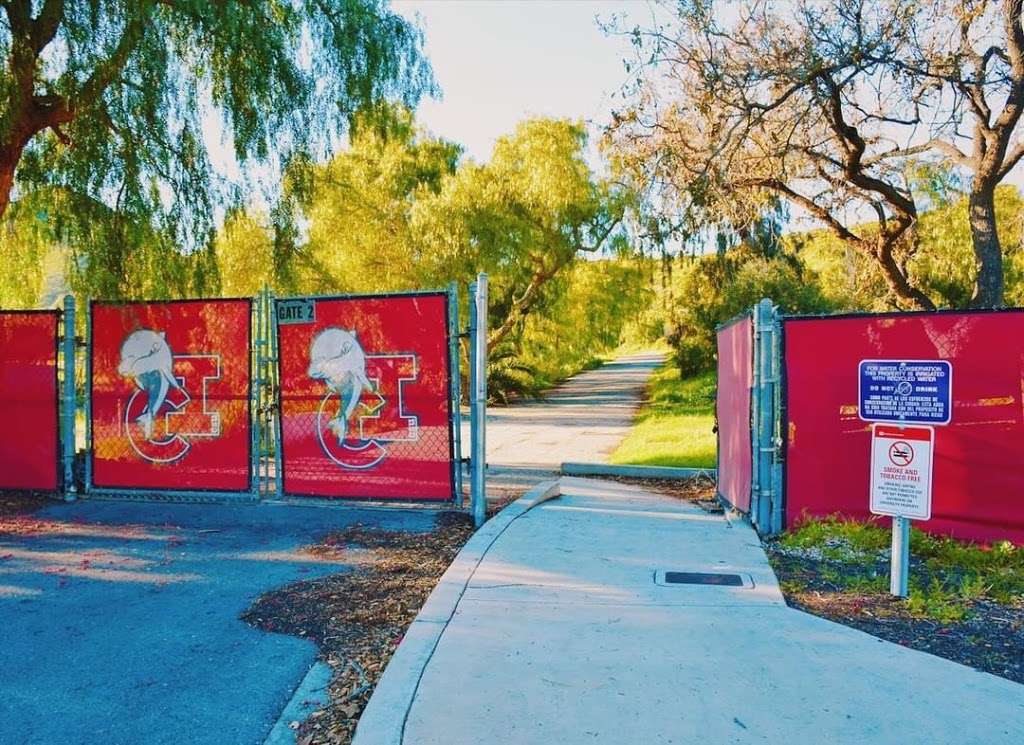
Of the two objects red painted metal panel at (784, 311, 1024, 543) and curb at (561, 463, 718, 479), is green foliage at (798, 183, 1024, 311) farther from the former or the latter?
red painted metal panel at (784, 311, 1024, 543)

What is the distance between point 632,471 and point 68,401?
7559 mm

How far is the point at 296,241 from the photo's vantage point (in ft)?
33.8

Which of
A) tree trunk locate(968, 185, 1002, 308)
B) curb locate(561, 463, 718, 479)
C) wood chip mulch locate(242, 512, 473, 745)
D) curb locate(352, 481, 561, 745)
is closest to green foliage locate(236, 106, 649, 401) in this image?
curb locate(561, 463, 718, 479)

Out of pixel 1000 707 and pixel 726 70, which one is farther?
pixel 726 70

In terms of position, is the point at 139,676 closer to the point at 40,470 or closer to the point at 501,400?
the point at 40,470

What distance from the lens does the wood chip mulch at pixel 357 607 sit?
13.1 ft

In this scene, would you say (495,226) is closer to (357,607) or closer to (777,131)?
(777,131)

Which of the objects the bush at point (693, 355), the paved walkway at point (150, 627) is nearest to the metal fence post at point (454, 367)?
the paved walkway at point (150, 627)

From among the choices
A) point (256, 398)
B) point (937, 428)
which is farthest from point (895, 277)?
point (256, 398)

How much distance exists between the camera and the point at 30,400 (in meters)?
9.07

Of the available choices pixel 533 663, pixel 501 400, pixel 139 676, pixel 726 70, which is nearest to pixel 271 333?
pixel 139 676

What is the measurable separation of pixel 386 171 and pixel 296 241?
16531mm

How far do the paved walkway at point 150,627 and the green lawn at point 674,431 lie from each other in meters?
6.75

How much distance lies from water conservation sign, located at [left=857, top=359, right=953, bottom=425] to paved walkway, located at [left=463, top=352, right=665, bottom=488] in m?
6.39
